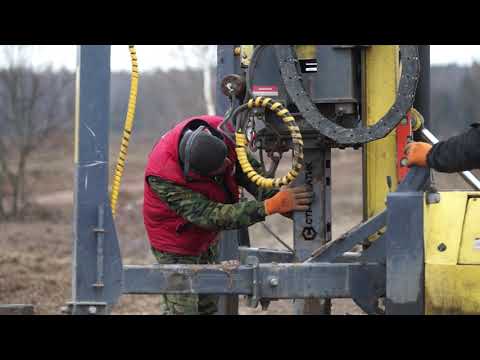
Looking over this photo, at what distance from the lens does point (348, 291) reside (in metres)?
4.73

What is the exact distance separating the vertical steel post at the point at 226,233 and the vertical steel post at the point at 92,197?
1.84 m

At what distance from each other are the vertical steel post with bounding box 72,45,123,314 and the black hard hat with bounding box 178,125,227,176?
3.17 ft

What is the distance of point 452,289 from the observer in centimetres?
445

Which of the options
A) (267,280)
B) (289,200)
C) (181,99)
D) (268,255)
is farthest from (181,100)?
(267,280)

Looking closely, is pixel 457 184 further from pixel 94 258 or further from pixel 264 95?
Answer: pixel 94 258

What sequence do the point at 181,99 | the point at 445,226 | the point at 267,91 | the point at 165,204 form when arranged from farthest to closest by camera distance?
the point at 181,99 < the point at 165,204 < the point at 267,91 < the point at 445,226

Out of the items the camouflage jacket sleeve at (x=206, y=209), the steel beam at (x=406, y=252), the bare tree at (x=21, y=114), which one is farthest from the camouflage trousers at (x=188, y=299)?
the bare tree at (x=21, y=114)

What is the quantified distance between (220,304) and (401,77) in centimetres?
221

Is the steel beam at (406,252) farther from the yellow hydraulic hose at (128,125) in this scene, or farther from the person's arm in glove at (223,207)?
the yellow hydraulic hose at (128,125)

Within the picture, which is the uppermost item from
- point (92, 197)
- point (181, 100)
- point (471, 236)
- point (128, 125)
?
point (181, 100)

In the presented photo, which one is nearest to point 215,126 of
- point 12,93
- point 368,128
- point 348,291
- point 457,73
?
point 368,128

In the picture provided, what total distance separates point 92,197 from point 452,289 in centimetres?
186

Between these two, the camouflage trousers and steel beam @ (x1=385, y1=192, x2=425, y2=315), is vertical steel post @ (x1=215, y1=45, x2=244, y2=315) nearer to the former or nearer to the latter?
the camouflage trousers

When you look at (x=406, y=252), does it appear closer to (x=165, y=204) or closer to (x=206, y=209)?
(x=206, y=209)
